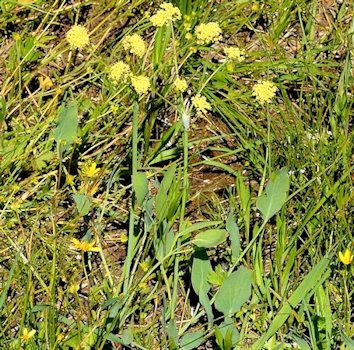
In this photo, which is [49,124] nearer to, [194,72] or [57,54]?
[57,54]

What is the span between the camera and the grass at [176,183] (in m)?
1.74

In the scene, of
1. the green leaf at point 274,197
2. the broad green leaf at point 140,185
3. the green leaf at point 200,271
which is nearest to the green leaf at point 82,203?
the broad green leaf at point 140,185

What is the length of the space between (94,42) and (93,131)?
14.2 inches

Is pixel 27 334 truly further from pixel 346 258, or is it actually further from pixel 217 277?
pixel 346 258

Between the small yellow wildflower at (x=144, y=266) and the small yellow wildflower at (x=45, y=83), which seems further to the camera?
the small yellow wildflower at (x=45, y=83)

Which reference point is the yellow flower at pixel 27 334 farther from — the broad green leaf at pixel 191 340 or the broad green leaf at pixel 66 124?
the broad green leaf at pixel 66 124

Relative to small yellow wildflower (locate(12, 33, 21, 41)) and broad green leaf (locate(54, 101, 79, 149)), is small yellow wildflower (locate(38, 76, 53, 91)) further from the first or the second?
broad green leaf (locate(54, 101, 79, 149))

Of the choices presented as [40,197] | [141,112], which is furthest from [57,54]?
[40,197]

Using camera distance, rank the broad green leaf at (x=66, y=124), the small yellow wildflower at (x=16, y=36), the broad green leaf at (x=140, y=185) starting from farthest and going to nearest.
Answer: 1. the small yellow wildflower at (x=16, y=36)
2. the broad green leaf at (x=66, y=124)
3. the broad green leaf at (x=140, y=185)

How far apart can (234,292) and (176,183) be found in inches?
11.0

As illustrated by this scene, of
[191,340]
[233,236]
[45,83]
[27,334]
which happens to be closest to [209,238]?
[233,236]

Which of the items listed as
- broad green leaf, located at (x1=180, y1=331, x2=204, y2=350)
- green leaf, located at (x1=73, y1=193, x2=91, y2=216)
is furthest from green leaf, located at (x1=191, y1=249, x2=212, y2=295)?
green leaf, located at (x1=73, y1=193, x2=91, y2=216)

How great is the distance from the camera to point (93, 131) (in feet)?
7.20

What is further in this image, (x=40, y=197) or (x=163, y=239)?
(x=40, y=197)
